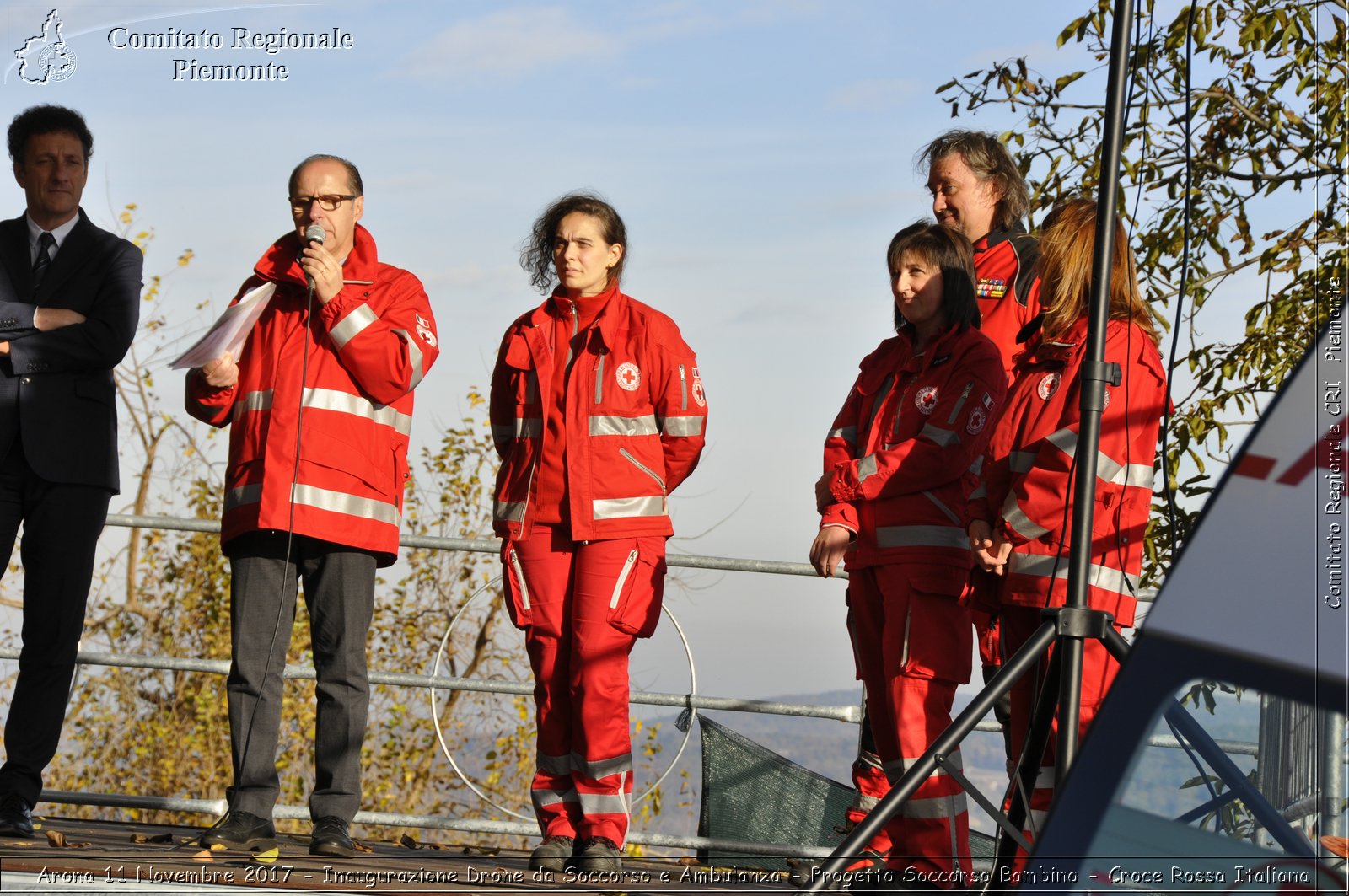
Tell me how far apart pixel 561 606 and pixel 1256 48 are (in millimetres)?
3818

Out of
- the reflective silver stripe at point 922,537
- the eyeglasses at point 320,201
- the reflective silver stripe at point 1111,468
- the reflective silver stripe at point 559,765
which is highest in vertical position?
the eyeglasses at point 320,201

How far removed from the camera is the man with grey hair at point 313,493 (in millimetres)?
4105

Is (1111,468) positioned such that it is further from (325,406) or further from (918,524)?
(325,406)

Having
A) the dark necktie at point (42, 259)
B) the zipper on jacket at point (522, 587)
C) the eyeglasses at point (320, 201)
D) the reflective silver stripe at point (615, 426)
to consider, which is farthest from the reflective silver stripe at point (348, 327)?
the dark necktie at point (42, 259)

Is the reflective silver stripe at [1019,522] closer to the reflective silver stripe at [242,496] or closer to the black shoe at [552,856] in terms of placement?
the black shoe at [552,856]

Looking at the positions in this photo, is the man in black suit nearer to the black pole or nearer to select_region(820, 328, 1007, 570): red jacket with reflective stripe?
select_region(820, 328, 1007, 570): red jacket with reflective stripe

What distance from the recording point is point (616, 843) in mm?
4117

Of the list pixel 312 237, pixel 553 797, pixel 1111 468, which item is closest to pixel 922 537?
pixel 1111 468

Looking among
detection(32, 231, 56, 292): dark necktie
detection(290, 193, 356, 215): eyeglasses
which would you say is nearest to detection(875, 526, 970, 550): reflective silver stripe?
detection(290, 193, 356, 215): eyeglasses

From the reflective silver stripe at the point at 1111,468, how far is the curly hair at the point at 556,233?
1.60 meters

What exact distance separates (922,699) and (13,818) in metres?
2.68

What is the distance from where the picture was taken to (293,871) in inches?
140

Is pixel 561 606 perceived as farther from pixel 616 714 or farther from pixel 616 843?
pixel 616 843

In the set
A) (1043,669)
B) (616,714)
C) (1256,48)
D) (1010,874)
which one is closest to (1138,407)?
(1043,669)
